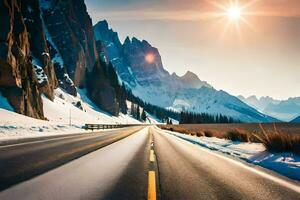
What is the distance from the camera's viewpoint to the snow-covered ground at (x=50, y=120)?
1067 inches

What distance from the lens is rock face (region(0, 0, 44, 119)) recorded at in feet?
166

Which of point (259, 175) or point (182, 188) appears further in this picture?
point (259, 175)

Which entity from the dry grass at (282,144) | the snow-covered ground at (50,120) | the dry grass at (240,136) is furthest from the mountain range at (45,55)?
the dry grass at (282,144)

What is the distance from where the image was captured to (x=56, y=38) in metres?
129

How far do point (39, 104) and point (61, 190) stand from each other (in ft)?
203

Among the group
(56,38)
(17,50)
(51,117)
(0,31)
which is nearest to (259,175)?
(0,31)

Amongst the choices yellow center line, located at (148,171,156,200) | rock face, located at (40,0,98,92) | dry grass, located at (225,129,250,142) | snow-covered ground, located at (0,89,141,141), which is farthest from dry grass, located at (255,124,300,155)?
rock face, located at (40,0,98,92)

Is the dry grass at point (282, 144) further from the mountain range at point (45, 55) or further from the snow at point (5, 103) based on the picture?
the mountain range at point (45, 55)

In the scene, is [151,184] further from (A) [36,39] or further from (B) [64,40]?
(B) [64,40]

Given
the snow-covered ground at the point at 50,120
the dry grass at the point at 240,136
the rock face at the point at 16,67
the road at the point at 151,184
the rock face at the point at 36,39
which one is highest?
the rock face at the point at 36,39

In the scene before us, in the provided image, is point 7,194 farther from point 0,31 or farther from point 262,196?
point 0,31

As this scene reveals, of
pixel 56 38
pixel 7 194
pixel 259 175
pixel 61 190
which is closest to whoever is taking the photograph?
pixel 7 194

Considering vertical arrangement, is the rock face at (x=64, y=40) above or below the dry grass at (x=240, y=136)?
above

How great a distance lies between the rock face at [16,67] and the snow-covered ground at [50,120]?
7.98 ft
